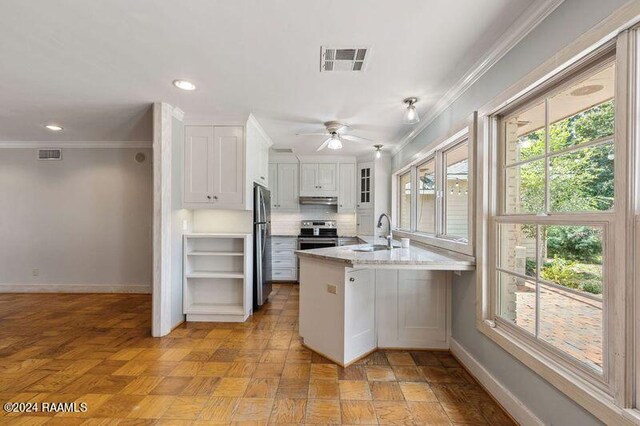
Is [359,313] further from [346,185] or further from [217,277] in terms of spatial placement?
[346,185]

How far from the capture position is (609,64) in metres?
1.21

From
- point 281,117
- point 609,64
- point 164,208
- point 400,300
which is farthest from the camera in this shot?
point 281,117

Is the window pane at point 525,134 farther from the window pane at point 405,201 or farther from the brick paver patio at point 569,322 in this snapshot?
the window pane at point 405,201

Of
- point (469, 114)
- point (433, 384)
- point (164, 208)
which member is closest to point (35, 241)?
point (164, 208)

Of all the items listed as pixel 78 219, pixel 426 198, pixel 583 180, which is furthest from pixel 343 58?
pixel 78 219

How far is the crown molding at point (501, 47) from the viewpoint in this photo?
56.9 inches

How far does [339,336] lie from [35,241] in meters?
5.22

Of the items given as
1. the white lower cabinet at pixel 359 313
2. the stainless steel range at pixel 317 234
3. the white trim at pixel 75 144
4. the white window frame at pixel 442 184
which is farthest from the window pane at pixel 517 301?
the white trim at pixel 75 144

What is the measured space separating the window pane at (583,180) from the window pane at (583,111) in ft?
0.23

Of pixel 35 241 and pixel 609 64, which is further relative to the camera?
pixel 35 241

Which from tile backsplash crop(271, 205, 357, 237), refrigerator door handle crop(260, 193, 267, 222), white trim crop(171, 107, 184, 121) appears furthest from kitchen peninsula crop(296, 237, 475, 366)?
tile backsplash crop(271, 205, 357, 237)

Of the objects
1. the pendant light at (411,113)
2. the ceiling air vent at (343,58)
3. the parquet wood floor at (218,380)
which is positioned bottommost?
the parquet wood floor at (218,380)

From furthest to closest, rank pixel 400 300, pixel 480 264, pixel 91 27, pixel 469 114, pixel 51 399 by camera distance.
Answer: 1. pixel 400 300
2. pixel 469 114
3. pixel 480 264
4. pixel 51 399
5. pixel 91 27

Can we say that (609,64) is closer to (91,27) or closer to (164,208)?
(91,27)
